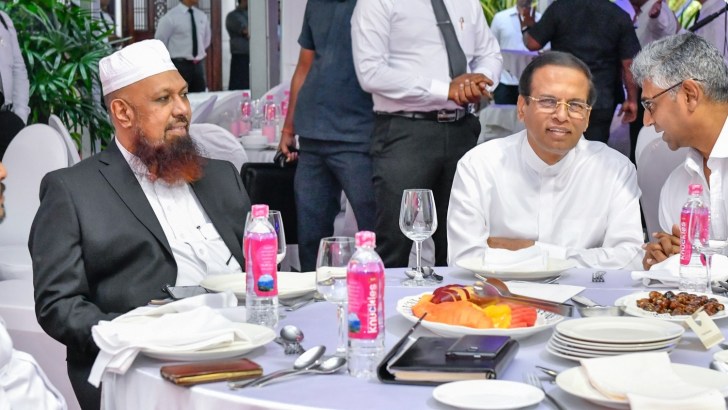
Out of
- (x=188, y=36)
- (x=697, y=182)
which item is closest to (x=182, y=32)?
(x=188, y=36)

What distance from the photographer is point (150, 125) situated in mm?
2990

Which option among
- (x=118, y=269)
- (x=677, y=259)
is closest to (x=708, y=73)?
(x=677, y=259)

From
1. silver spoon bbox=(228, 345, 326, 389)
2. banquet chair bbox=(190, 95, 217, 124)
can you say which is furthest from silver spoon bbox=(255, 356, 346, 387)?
banquet chair bbox=(190, 95, 217, 124)

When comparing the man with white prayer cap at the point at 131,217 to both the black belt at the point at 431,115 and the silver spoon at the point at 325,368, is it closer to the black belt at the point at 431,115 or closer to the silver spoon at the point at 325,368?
the silver spoon at the point at 325,368

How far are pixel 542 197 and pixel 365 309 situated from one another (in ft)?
6.12

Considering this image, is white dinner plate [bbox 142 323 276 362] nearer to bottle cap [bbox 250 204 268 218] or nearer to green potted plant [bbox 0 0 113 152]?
bottle cap [bbox 250 204 268 218]

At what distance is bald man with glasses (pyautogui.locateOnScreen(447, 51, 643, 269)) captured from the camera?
345 cm

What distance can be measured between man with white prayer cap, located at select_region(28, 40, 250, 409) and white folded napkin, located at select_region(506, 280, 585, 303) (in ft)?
2.70

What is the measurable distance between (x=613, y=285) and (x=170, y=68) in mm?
1356

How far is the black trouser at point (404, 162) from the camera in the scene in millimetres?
4543

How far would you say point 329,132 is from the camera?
4930 millimetres

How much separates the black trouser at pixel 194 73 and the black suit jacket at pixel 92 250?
7456 millimetres

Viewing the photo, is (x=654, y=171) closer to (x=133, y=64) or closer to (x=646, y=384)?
(x=133, y=64)

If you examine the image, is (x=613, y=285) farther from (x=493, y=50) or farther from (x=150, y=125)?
(x=493, y=50)
